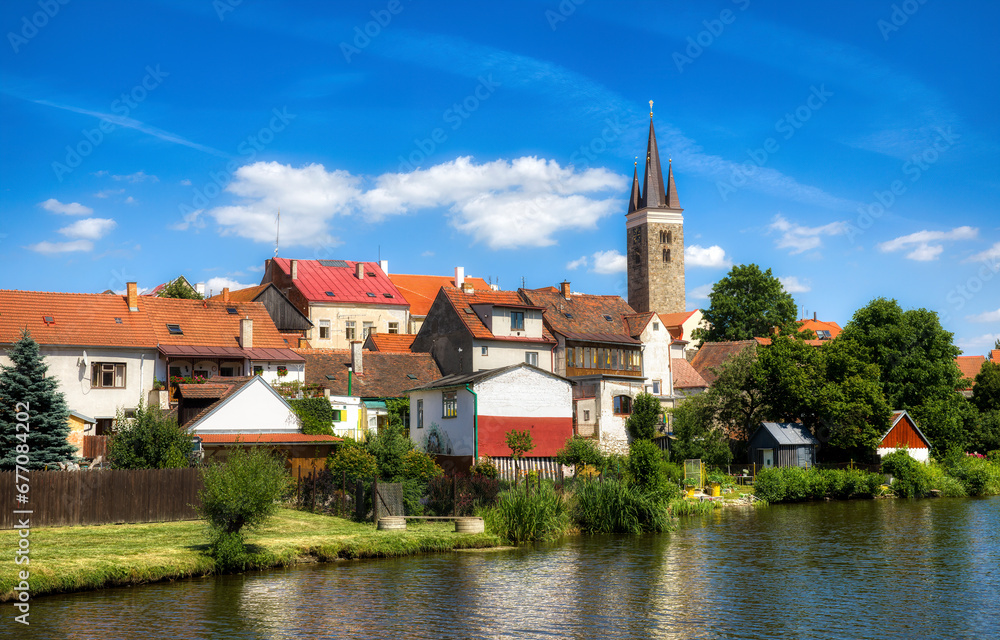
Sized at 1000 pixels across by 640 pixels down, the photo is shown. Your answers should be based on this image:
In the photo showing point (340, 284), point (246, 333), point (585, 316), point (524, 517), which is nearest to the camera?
point (524, 517)

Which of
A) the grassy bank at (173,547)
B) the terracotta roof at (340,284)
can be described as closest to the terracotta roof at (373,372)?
the terracotta roof at (340,284)

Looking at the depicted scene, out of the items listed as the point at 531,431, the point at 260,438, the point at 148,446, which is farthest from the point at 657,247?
the point at 148,446

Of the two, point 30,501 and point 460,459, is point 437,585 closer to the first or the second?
point 30,501

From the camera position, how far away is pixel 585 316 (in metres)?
71.1

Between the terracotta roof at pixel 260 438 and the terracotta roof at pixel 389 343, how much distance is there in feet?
73.4

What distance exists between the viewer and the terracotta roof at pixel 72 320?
51.6m

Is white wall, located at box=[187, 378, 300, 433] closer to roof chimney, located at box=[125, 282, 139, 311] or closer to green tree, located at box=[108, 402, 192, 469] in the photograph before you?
green tree, located at box=[108, 402, 192, 469]

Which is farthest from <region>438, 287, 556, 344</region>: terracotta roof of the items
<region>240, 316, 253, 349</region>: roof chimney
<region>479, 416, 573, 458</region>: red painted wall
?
<region>479, 416, 573, 458</region>: red painted wall

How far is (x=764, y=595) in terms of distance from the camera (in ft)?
76.6

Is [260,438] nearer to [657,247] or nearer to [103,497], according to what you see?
[103,497]

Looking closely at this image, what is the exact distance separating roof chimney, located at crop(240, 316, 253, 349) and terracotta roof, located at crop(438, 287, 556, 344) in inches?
554

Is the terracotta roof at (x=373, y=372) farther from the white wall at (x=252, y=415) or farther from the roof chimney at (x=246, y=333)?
the white wall at (x=252, y=415)

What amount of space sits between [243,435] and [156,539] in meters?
14.5

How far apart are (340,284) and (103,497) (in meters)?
51.2
